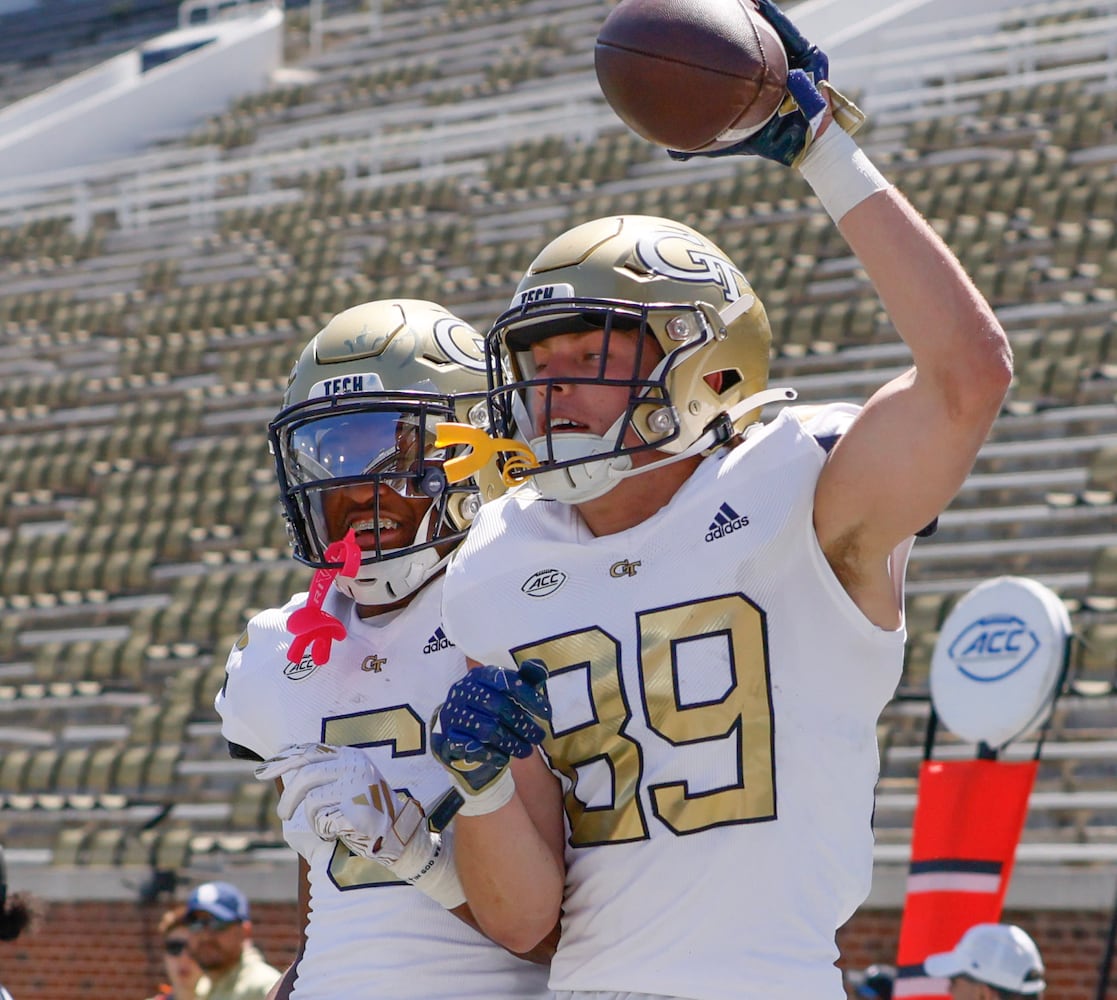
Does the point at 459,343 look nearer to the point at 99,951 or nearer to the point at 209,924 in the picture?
the point at 209,924

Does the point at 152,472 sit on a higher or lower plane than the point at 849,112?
lower

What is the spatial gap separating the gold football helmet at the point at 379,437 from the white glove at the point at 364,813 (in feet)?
1.07

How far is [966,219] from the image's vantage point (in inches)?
401

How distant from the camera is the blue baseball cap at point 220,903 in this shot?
5.38m

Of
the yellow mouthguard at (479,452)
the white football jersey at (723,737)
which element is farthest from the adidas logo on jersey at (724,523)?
the yellow mouthguard at (479,452)

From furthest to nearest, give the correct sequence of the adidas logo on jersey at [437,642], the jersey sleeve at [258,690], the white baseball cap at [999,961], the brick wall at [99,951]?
the brick wall at [99,951], the white baseball cap at [999,961], the jersey sleeve at [258,690], the adidas logo on jersey at [437,642]

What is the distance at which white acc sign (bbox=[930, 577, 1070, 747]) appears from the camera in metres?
4.97

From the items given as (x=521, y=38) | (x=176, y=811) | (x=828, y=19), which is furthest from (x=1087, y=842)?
(x=521, y=38)

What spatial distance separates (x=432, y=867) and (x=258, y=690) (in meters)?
0.50

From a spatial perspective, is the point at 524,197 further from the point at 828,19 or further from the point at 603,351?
the point at 603,351

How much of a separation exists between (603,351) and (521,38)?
50.5 feet

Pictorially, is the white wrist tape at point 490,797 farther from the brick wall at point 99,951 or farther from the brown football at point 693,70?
the brick wall at point 99,951

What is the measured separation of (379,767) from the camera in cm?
244

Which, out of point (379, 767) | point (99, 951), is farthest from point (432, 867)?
point (99, 951)
